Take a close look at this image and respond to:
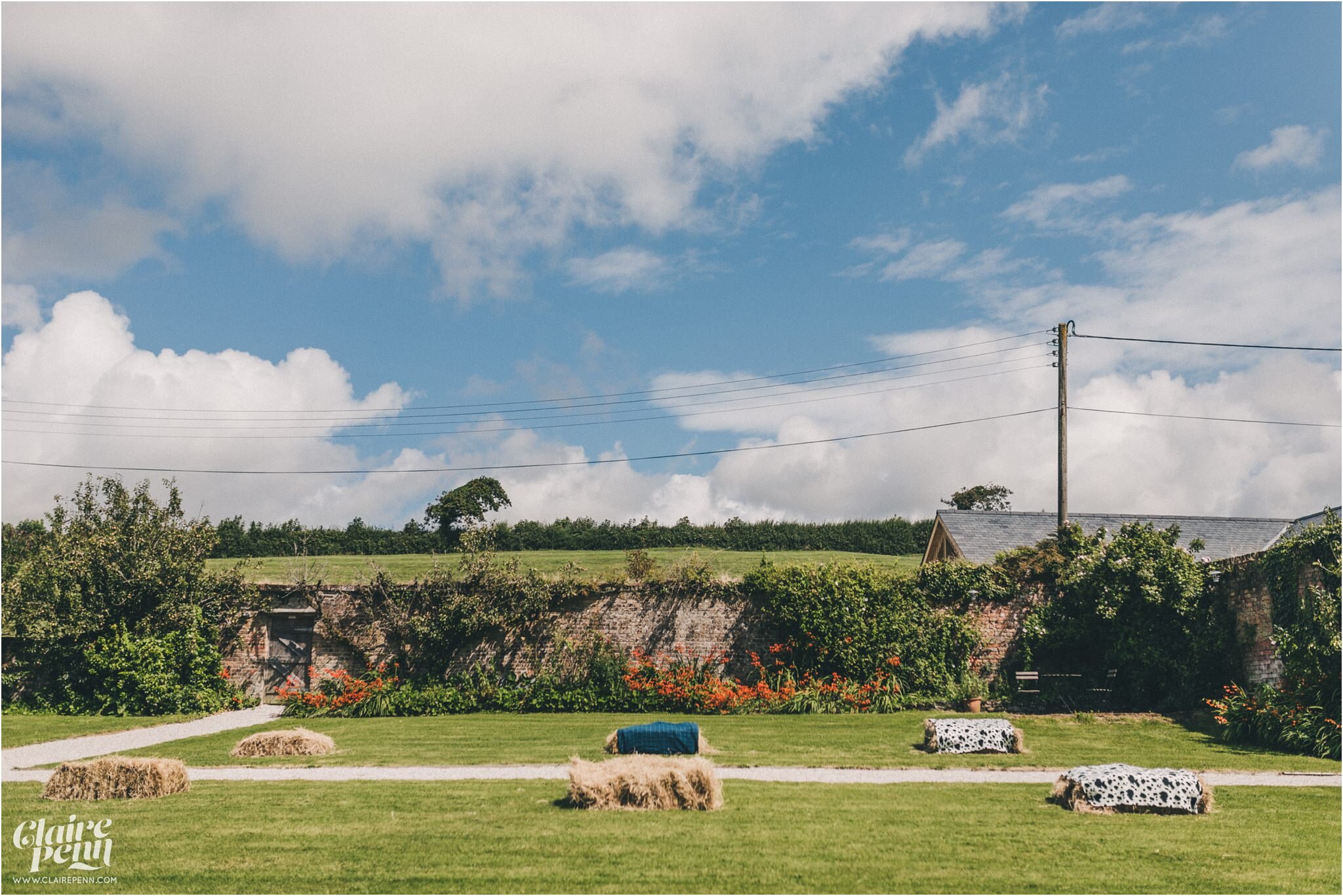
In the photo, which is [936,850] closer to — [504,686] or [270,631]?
[504,686]

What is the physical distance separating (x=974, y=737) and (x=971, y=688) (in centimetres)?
601

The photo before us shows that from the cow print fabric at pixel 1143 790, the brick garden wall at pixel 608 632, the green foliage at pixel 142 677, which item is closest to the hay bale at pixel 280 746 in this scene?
the brick garden wall at pixel 608 632

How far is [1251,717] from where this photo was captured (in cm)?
1481

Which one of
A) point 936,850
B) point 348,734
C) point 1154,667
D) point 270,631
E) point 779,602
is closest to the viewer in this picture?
point 936,850

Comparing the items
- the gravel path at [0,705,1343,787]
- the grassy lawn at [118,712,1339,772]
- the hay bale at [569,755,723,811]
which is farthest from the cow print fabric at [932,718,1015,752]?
the hay bale at [569,755,723,811]

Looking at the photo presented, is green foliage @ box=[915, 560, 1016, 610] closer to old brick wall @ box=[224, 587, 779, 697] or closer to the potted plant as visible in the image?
the potted plant

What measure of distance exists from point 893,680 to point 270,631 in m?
13.9

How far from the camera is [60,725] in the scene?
17328 millimetres

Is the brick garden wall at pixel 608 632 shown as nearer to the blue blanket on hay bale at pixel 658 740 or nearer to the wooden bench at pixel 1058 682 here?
the wooden bench at pixel 1058 682

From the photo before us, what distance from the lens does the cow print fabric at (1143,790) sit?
9062 millimetres

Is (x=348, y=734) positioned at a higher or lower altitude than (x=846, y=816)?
lower

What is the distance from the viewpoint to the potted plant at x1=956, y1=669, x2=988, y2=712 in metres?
18.6

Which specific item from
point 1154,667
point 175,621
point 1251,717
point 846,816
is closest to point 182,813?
point 846,816

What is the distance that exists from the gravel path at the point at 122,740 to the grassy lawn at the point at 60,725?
0.29 meters
